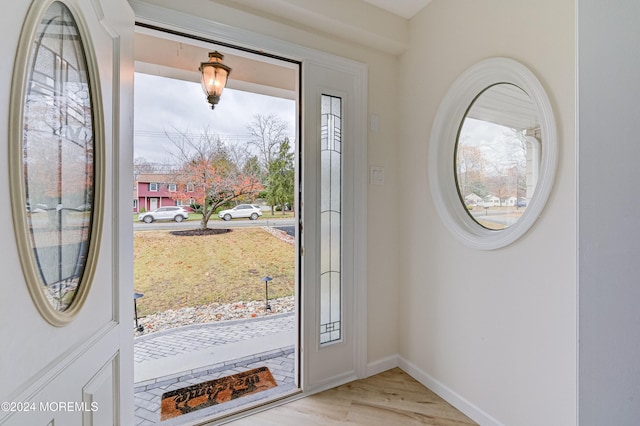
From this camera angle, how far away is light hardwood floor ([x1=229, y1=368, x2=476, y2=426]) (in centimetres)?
166

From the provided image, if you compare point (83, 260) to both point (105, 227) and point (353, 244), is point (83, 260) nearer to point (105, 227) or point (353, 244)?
point (105, 227)

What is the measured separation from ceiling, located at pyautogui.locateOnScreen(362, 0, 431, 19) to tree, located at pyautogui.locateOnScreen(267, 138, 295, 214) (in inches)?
64.8

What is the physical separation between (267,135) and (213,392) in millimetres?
2541

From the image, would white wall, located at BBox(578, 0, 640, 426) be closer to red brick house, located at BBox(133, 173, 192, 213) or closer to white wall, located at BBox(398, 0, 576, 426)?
white wall, located at BBox(398, 0, 576, 426)

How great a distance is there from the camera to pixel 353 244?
2.07m

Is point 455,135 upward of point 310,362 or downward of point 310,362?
upward

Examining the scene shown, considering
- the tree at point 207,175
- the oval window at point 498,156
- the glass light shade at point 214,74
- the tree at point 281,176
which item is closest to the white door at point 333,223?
the oval window at point 498,156

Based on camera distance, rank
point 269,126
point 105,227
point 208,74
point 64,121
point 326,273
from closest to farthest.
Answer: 1. point 64,121
2. point 105,227
3. point 326,273
4. point 208,74
5. point 269,126

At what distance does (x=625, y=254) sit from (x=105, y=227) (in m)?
1.49

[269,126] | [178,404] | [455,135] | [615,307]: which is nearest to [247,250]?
[269,126]

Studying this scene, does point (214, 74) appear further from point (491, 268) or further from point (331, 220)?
point (491, 268)

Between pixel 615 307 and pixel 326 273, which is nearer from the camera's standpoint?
pixel 615 307

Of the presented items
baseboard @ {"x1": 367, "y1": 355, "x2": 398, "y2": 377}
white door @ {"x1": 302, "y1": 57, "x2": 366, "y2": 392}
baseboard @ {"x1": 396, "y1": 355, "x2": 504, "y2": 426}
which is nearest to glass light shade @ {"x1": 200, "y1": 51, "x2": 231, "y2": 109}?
white door @ {"x1": 302, "y1": 57, "x2": 366, "y2": 392}

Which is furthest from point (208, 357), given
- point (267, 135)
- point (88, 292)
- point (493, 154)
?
point (493, 154)
